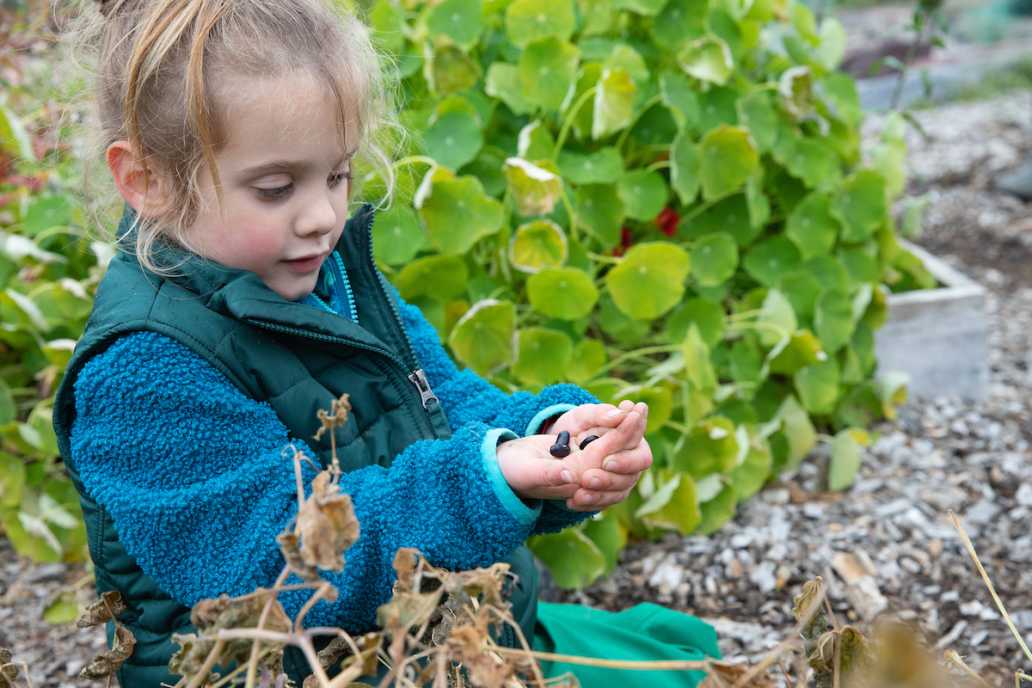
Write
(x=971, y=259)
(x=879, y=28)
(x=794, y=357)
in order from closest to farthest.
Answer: (x=794, y=357) < (x=971, y=259) < (x=879, y=28)

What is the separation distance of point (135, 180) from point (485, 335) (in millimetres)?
819

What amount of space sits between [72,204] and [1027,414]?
2019 millimetres

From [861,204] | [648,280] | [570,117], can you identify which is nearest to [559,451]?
[648,280]

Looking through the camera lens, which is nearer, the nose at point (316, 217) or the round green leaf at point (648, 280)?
the nose at point (316, 217)

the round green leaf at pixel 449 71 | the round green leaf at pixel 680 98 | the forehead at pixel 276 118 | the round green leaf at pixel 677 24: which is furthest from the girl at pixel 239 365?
the round green leaf at pixel 677 24

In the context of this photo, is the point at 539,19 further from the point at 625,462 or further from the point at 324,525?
the point at 324,525

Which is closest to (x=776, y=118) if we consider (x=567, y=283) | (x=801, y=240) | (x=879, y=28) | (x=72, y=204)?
(x=801, y=240)

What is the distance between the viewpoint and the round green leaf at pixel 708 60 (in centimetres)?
212

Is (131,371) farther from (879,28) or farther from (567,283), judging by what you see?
(879,28)

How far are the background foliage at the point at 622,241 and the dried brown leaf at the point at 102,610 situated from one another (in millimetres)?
835

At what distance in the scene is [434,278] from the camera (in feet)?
6.44

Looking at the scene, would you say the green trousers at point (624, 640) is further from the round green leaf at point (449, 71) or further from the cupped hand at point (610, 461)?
the round green leaf at point (449, 71)

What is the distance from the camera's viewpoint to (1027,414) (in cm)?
238

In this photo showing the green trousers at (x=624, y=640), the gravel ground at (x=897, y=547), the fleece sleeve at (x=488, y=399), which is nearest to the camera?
the fleece sleeve at (x=488, y=399)
